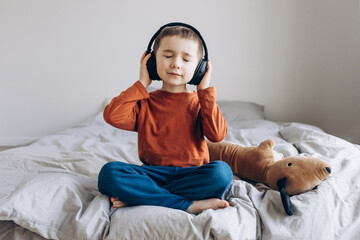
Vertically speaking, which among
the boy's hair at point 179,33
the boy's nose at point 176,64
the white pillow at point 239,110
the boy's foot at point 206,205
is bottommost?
the white pillow at point 239,110

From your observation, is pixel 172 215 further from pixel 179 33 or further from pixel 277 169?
pixel 179 33

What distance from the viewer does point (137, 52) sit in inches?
106

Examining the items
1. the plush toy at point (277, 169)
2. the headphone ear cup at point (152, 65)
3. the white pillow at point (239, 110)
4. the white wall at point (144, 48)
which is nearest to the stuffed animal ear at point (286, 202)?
the plush toy at point (277, 169)

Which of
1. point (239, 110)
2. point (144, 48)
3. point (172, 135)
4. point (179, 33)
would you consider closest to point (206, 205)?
point (172, 135)

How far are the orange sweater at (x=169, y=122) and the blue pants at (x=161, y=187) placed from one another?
7 centimetres

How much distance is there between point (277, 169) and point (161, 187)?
1.23 feet

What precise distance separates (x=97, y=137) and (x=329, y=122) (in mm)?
1757

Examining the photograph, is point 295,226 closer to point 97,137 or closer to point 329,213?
point 329,213

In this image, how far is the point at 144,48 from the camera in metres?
2.69

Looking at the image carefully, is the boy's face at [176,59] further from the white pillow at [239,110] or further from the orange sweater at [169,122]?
the white pillow at [239,110]

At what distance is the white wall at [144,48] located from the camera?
2561 mm

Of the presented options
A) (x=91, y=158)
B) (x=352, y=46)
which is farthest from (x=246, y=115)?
(x=91, y=158)

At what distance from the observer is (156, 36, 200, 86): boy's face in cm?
103

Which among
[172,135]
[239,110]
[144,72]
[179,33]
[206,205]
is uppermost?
[179,33]
